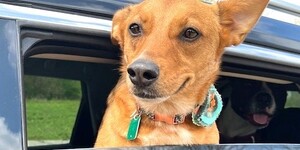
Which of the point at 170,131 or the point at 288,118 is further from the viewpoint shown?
the point at 288,118

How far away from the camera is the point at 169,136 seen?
7.72 feet

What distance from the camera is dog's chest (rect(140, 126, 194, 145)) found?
229 cm

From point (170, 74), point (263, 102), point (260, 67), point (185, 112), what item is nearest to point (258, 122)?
point (263, 102)

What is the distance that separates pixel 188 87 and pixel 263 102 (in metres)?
1.26

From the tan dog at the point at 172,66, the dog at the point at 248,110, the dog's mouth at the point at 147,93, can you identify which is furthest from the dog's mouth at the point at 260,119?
the dog's mouth at the point at 147,93

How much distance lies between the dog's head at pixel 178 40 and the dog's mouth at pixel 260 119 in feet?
3.73

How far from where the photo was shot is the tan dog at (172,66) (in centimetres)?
226

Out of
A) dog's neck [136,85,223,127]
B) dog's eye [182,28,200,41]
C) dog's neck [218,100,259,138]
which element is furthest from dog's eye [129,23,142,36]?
dog's neck [218,100,259,138]

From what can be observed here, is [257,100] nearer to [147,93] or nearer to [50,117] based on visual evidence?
[147,93]

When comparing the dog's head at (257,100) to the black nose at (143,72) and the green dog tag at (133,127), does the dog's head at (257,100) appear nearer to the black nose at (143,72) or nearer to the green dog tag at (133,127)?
the green dog tag at (133,127)

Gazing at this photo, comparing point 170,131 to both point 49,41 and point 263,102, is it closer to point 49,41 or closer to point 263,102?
point 49,41

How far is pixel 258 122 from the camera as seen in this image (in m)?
3.74

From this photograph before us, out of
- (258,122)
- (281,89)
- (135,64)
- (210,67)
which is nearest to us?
(135,64)

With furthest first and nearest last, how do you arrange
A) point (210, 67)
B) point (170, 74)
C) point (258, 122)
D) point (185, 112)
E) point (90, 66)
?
point (258, 122) → point (90, 66) → point (210, 67) → point (185, 112) → point (170, 74)
